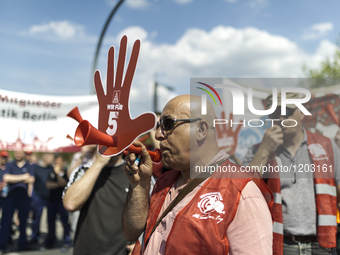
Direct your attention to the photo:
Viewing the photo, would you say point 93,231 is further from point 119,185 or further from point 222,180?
point 222,180

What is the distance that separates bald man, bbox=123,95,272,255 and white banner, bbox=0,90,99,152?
2996mm

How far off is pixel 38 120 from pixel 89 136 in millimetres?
3798

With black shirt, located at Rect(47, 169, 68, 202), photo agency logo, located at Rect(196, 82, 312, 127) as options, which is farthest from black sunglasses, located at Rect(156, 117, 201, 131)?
black shirt, located at Rect(47, 169, 68, 202)

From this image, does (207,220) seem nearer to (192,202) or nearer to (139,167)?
(192,202)

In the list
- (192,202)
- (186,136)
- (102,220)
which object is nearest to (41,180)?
(102,220)

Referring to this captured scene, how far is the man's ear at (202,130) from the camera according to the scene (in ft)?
6.01

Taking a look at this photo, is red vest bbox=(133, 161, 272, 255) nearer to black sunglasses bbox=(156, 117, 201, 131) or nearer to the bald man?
the bald man

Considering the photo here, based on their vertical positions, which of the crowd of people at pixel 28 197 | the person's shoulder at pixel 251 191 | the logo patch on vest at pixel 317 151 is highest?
the logo patch on vest at pixel 317 151

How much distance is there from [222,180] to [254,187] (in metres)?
0.15

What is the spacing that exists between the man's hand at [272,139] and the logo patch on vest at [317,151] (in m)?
0.32

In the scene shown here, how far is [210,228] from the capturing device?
1446 millimetres

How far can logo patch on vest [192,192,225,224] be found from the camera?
58.1 inches

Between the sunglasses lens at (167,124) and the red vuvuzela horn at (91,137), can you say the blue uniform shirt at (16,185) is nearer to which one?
the red vuvuzela horn at (91,137)

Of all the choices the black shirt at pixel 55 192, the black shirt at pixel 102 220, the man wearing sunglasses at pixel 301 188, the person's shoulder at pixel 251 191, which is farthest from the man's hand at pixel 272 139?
the black shirt at pixel 55 192
